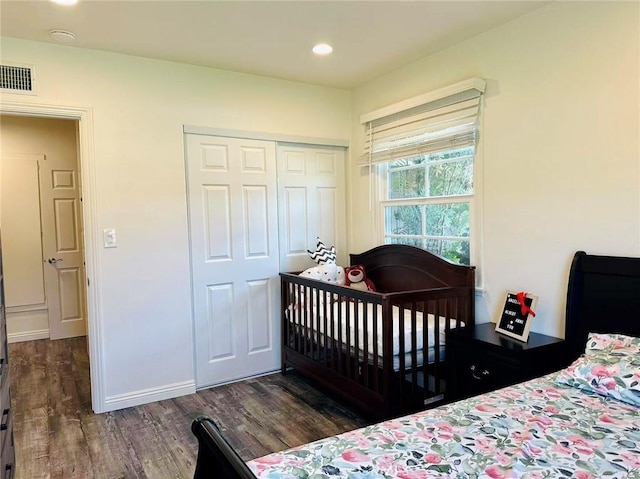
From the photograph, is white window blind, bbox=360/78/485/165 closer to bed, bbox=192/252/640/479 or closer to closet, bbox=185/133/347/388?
closet, bbox=185/133/347/388

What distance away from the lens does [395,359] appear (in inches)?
103

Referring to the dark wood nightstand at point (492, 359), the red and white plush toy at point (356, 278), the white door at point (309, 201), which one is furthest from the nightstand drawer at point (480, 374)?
the white door at point (309, 201)

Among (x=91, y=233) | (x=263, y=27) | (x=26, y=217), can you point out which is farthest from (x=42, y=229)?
(x=263, y=27)

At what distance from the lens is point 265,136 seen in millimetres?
3635

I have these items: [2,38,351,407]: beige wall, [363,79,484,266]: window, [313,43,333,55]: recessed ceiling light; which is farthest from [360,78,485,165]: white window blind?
[2,38,351,407]: beige wall

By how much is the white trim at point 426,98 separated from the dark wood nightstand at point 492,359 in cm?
151

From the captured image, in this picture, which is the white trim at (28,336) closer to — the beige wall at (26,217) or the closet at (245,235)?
the beige wall at (26,217)

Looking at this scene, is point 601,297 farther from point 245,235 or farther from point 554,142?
point 245,235

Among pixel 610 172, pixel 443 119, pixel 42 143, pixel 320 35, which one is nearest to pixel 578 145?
pixel 610 172

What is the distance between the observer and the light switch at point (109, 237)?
9.93 ft

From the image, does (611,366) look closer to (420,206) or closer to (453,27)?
(420,206)

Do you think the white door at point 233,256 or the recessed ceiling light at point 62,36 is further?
the white door at point 233,256

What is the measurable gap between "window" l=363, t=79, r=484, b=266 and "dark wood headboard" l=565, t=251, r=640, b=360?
2.38 feet

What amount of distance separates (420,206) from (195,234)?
173 cm
